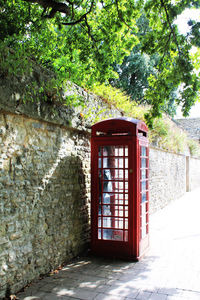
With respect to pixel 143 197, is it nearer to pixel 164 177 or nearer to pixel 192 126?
pixel 164 177

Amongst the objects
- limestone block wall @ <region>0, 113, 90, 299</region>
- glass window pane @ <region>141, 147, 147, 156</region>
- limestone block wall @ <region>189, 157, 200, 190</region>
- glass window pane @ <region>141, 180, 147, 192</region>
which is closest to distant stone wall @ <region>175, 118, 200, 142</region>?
limestone block wall @ <region>189, 157, 200, 190</region>

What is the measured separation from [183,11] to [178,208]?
839 centimetres

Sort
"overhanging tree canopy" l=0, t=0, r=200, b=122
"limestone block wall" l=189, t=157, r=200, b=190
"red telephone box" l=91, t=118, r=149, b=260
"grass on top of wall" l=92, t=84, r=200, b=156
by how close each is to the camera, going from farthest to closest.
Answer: "limestone block wall" l=189, t=157, r=200, b=190
"grass on top of wall" l=92, t=84, r=200, b=156
"overhanging tree canopy" l=0, t=0, r=200, b=122
"red telephone box" l=91, t=118, r=149, b=260

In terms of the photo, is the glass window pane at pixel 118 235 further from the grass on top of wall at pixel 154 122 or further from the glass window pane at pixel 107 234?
the grass on top of wall at pixel 154 122

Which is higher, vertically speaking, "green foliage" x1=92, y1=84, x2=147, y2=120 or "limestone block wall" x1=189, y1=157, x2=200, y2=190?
"green foliage" x1=92, y1=84, x2=147, y2=120

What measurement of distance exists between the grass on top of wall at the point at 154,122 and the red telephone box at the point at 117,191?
6.48ft

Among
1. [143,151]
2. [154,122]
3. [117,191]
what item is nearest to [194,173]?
[154,122]

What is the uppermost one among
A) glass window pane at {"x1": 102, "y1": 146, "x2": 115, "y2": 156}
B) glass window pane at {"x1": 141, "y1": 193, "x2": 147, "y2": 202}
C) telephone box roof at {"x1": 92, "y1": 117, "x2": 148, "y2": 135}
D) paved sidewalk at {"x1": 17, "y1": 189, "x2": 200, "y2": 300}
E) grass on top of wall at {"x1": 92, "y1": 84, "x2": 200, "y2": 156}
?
grass on top of wall at {"x1": 92, "y1": 84, "x2": 200, "y2": 156}

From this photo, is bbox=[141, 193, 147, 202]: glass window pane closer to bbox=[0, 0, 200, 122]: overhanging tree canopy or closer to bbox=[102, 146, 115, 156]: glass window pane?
bbox=[102, 146, 115, 156]: glass window pane

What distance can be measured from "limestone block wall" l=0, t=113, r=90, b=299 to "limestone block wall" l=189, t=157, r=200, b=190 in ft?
49.6

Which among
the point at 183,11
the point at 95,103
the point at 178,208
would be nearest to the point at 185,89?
the point at 183,11

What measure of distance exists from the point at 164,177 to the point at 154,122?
238 cm

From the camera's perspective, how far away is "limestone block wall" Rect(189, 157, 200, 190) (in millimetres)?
19700

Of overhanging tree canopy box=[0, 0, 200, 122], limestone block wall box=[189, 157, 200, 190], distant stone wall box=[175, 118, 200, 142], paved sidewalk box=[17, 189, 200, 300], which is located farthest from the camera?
distant stone wall box=[175, 118, 200, 142]
